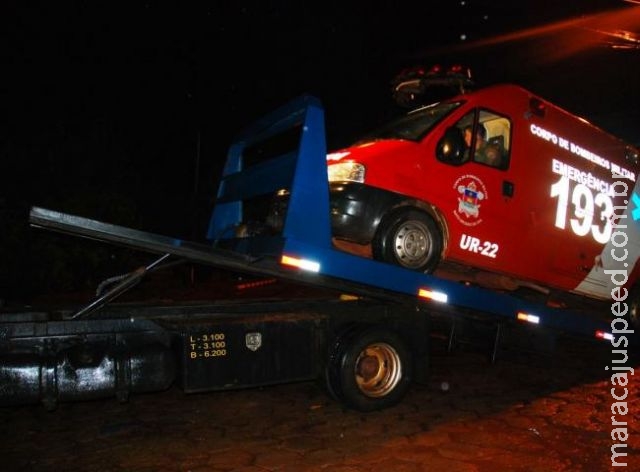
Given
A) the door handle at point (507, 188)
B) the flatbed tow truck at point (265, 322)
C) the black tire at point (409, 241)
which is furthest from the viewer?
the door handle at point (507, 188)

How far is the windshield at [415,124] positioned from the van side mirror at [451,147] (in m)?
0.19

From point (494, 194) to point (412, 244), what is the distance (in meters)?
1.21

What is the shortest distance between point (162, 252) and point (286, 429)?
74.5 inches

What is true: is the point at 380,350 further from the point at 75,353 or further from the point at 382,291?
the point at 75,353

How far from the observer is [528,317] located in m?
6.21

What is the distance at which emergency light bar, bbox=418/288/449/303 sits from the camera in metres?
5.29

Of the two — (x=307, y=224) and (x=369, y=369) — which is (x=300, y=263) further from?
(x=369, y=369)

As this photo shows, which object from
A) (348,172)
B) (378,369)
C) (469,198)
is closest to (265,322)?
(378,369)

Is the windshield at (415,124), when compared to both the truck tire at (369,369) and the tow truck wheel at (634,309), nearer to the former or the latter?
the truck tire at (369,369)

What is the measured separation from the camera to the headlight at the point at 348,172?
5.15 meters

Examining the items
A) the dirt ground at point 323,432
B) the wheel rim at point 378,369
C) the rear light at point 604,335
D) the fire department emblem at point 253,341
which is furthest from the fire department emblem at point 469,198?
the rear light at point 604,335

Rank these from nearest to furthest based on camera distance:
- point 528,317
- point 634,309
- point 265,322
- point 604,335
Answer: point 265,322 < point 528,317 < point 604,335 < point 634,309

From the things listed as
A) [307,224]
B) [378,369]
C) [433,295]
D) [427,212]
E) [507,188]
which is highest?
[507,188]

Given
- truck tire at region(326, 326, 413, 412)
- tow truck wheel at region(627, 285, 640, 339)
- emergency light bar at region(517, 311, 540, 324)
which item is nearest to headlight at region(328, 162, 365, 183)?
truck tire at region(326, 326, 413, 412)
